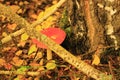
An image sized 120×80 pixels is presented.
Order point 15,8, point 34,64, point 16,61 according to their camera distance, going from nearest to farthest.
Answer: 1. point 34,64
2. point 16,61
3. point 15,8

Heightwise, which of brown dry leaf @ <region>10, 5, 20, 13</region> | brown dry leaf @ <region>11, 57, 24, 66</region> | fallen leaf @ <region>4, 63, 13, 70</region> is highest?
brown dry leaf @ <region>10, 5, 20, 13</region>

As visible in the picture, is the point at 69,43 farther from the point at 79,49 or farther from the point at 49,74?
the point at 49,74

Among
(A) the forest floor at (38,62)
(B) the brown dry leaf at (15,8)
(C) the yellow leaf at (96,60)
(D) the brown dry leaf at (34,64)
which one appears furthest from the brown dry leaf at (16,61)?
(B) the brown dry leaf at (15,8)

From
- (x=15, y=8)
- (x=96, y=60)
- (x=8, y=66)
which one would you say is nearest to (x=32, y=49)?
(x=8, y=66)

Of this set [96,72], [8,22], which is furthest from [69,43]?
[8,22]

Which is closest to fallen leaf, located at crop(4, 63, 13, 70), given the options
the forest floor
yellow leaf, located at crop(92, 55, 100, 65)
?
the forest floor

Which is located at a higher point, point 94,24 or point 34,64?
point 94,24

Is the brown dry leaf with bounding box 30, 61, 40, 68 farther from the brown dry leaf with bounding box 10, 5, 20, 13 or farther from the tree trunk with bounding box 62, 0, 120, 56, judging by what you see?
the brown dry leaf with bounding box 10, 5, 20, 13

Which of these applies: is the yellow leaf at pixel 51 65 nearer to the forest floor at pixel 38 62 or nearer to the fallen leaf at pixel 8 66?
the forest floor at pixel 38 62

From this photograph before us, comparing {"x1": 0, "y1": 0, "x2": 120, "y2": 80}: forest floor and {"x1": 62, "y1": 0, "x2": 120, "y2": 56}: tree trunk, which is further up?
{"x1": 62, "y1": 0, "x2": 120, "y2": 56}: tree trunk

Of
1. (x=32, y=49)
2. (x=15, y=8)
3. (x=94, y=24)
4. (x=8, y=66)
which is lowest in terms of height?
(x=8, y=66)

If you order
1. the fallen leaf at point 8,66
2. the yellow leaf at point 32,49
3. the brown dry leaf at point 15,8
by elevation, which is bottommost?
the fallen leaf at point 8,66

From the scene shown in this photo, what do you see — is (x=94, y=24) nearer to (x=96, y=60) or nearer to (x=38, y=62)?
(x=96, y=60)
